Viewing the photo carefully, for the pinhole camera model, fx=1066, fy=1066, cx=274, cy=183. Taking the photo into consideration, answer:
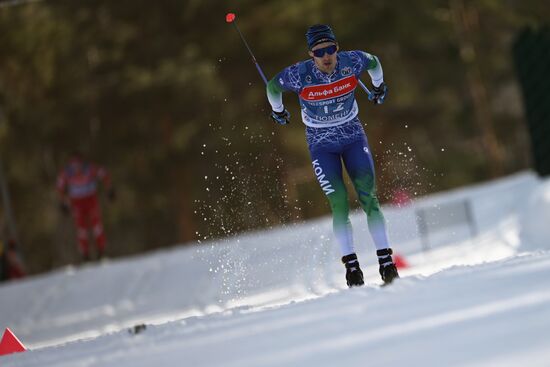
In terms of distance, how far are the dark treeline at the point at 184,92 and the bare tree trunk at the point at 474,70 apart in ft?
0.17

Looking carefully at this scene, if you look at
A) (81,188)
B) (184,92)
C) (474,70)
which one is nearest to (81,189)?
(81,188)

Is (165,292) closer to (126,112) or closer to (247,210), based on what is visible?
(247,210)

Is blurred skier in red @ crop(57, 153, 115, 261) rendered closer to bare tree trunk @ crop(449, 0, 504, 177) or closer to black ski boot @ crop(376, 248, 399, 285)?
black ski boot @ crop(376, 248, 399, 285)

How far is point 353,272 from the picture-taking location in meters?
7.51

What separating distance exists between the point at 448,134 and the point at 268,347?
34352 mm

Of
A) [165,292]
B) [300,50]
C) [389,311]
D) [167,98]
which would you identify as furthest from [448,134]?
[389,311]

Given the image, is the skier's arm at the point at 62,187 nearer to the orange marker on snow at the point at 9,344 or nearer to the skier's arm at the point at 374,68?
the orange marker on snow at the point at 9,344

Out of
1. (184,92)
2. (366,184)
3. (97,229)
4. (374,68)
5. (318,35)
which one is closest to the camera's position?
(318,35)

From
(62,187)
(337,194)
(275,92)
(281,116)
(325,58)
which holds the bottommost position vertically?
(337,194)

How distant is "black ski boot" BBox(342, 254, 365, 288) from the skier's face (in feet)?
4.36

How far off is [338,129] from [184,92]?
→ 1986 centimetres

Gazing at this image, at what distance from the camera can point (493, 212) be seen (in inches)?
655

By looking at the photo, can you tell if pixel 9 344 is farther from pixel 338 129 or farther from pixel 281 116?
pixel 338 129

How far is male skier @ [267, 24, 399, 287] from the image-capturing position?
7504mm
